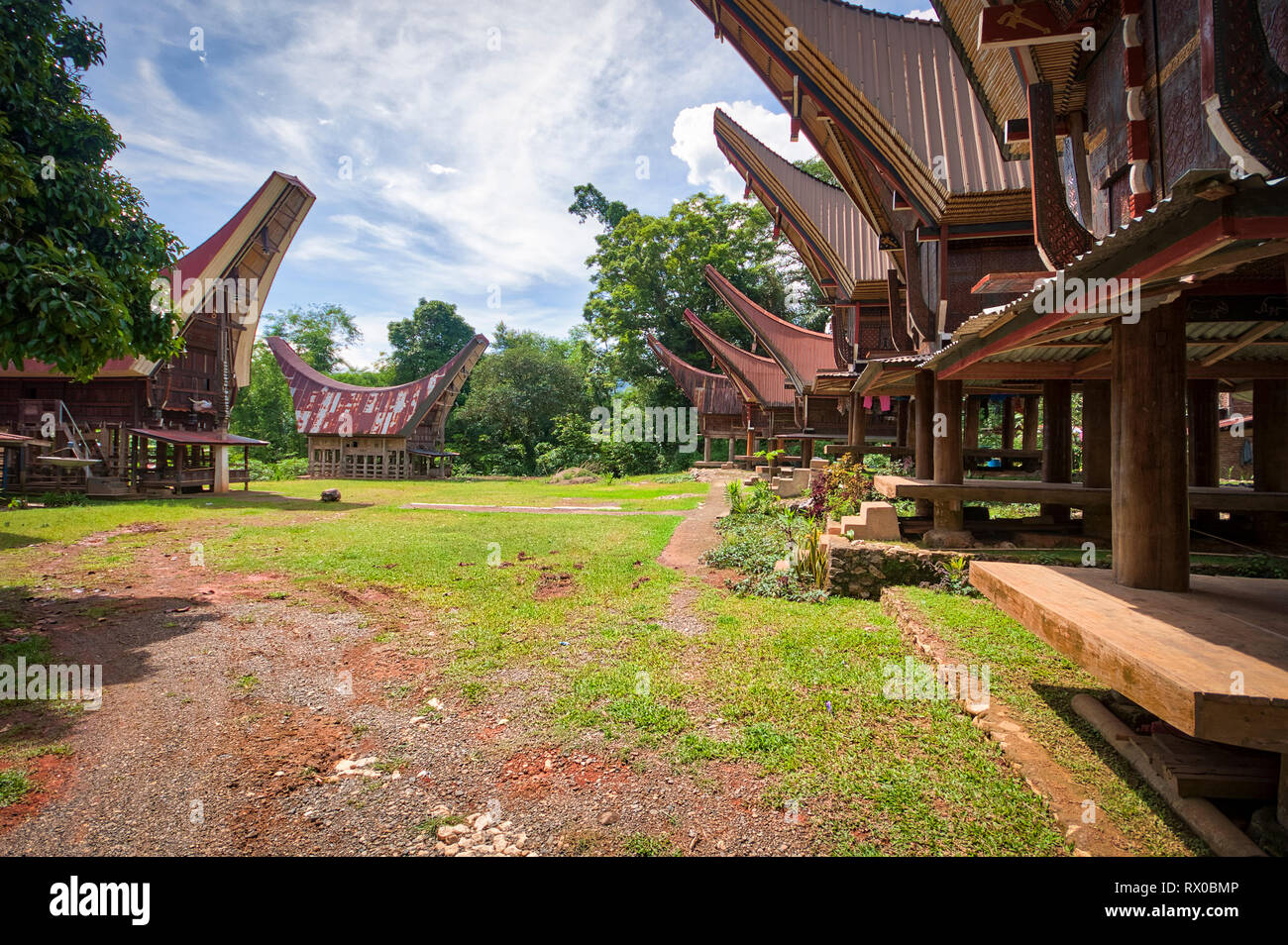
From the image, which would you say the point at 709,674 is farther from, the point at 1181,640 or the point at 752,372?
the point at 752,372

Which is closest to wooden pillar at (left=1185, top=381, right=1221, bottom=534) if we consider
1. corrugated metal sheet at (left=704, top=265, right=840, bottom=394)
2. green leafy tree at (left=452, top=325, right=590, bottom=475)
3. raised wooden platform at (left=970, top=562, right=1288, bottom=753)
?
raised wooden platform at (left=970, top=562, right=1288, bottom=753)

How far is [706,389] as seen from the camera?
3003cm

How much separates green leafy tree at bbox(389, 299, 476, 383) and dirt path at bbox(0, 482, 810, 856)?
45.9 meters

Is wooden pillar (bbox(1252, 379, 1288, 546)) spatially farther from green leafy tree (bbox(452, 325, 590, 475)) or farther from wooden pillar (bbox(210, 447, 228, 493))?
green leafy tree (bbox(452, 325, 590, 475))

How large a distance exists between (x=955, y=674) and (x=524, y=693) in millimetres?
3016

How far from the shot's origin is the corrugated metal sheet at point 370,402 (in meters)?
31.2

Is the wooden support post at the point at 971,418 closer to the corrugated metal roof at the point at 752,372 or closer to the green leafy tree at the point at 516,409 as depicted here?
the corrugated metal roof at the point at 752,372

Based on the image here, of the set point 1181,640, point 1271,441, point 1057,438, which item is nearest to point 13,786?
point 1181,640

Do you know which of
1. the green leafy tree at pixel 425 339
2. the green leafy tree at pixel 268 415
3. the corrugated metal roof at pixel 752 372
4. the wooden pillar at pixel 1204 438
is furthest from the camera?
the green leafy tree at pixel 425 339

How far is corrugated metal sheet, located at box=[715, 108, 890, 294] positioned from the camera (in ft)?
40.2

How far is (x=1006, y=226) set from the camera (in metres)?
8.28

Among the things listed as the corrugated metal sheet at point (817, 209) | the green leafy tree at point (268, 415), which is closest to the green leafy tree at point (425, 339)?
the green leafy tree at point (268, 415)

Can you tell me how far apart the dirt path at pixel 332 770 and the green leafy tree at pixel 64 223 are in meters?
2.76

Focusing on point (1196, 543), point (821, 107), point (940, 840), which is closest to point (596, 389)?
point (821, 107)
